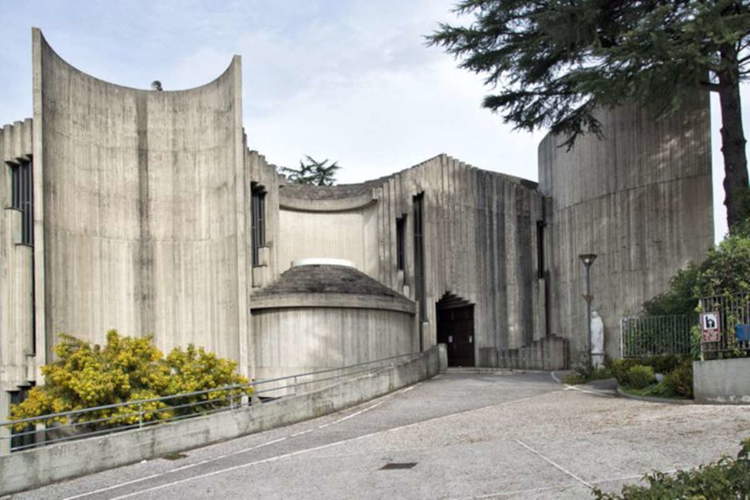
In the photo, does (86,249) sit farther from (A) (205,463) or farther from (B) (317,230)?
(A) (205,463)

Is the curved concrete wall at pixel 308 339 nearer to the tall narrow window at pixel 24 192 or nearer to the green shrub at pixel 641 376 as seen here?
the tall narrow window at pixel 24 192

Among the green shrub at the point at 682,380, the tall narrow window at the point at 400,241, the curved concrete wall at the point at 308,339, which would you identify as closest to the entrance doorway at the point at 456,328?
the tall narrow window at the point at 400,241

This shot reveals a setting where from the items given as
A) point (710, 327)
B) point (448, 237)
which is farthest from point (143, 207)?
point (710, 327)

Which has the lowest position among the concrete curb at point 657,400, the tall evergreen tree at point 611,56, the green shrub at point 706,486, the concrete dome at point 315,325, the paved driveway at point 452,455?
the paved driveway at point 452,455

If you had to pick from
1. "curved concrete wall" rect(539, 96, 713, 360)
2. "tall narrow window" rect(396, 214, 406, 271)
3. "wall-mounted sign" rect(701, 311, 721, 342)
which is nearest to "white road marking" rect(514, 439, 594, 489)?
"wall-mounted sign" rect(701, 311, 721, 342)

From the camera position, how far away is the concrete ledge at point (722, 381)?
→ 14.3 metres

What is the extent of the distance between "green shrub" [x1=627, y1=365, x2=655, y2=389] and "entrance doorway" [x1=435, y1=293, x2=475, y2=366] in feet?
42.8

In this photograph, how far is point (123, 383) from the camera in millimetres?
16609

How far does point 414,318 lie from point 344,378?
5.06m

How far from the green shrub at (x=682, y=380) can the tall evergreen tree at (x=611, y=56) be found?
24.8 ft

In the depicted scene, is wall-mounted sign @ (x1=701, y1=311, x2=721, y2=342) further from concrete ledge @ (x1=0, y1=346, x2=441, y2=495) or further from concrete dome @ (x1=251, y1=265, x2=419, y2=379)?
concrete dome @ (x1=251, y1=265, x2=419, y2=379)

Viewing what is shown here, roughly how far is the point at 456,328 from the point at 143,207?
13111mm

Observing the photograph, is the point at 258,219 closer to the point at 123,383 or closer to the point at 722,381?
the point at 123,383

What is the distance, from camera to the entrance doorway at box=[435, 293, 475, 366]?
1219 inches
